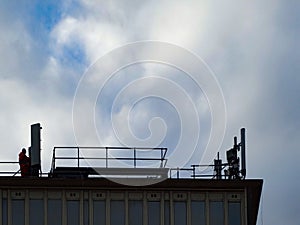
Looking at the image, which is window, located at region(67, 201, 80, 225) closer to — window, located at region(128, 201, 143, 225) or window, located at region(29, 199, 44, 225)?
window, located at region(29, 199, 44, 225)

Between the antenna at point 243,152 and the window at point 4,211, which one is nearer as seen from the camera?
the window at point 4,211

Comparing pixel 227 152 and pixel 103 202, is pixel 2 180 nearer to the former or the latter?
pixel 103 202

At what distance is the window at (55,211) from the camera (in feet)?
138

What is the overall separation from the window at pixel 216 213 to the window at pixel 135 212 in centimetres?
307

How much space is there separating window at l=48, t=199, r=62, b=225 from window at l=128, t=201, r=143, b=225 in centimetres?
305

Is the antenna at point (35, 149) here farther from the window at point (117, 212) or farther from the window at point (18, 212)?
the window at point (117, 212)

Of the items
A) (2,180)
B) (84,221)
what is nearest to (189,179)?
(84,221)

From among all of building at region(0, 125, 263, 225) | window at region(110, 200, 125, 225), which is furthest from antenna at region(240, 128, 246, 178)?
window at region(110, 200, 125, 225)

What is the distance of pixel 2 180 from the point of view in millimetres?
42000

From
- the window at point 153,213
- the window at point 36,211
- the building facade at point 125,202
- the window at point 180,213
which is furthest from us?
the window at point 180,213

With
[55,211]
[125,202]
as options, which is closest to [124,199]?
[125,202]

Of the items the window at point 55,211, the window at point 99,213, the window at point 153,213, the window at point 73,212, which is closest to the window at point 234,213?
the window at point 153,213

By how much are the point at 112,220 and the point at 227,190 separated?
5273 mm

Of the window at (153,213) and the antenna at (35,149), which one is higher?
the antenna at (35,149)
